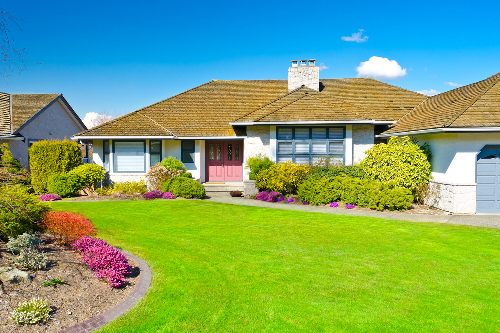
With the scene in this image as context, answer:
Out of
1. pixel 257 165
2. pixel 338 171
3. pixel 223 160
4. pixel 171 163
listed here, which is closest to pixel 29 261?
pixel 257 165

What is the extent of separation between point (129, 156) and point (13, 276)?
14.1 m

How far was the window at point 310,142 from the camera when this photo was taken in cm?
1695

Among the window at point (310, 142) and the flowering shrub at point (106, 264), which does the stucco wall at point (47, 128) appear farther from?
the flowering shrub at point (106, 264)

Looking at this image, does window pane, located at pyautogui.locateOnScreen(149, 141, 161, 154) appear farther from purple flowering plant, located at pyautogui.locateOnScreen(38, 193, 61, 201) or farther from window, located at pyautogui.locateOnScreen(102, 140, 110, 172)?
purple flowering plant, located at pyautogui.locateOnScreen(38, 193, 61, 201)

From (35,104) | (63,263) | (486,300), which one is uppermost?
(35,104)

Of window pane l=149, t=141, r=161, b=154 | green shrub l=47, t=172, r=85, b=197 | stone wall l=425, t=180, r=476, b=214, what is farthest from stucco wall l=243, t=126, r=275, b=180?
stone wall l=425, t=180, r=476, b=214

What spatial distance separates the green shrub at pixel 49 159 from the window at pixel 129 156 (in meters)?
2.25

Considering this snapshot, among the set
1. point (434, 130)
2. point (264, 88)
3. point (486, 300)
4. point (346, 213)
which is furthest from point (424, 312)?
point (264, 88)

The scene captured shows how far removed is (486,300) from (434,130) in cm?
829

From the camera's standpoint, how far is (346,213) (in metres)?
12.3

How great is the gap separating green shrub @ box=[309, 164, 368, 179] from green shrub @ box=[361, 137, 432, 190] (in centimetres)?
153

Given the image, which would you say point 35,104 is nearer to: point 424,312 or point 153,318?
point 153,318

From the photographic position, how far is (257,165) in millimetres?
16578

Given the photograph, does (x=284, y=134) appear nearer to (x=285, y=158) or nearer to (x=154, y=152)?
(x=285, y=158)
